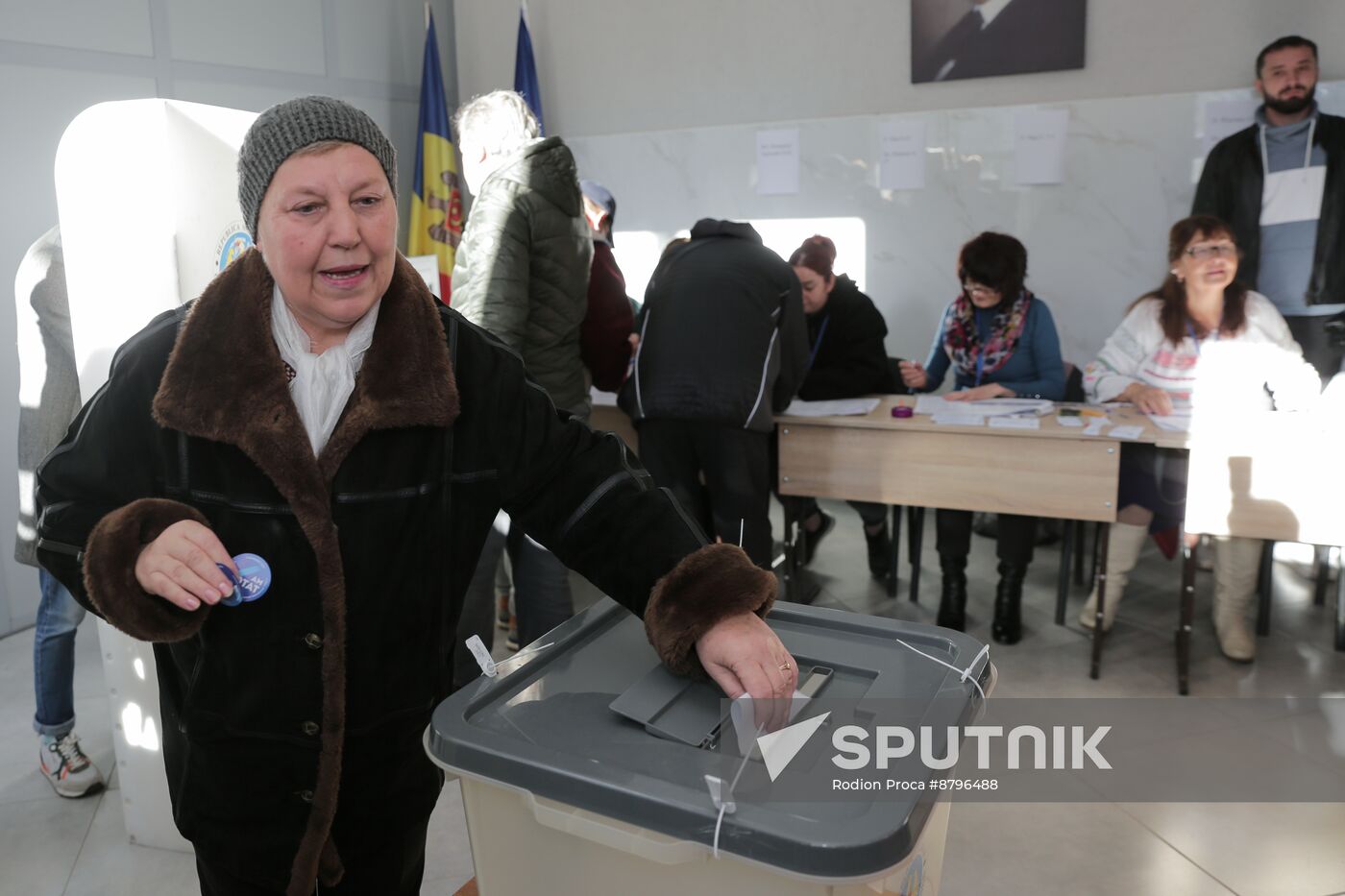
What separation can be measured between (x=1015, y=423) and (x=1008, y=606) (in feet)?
2.04

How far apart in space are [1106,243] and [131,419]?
14.1 feet

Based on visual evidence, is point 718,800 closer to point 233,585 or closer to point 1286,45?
point 233,585

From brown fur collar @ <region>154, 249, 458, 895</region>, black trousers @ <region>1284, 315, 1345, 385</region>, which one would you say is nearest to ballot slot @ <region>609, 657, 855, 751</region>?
brown fur collar @ <region>154, 249, 458, 895</region>

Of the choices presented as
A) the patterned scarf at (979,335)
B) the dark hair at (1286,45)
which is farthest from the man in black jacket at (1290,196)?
the patterned scarf at (979,335)

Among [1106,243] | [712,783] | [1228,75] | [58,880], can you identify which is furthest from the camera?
[1106,243]

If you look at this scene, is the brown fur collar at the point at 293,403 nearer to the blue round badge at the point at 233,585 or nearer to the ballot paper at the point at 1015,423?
the blue round badge at the point at 233,585

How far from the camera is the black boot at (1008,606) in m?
3.18

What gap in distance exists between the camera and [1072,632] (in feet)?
10.7

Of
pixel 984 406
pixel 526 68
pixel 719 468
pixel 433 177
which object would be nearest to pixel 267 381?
pixel 719 468

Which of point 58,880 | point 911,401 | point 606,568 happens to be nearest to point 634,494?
point 606,568

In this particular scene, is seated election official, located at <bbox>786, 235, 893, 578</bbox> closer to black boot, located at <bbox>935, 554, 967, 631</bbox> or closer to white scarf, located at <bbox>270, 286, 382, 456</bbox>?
black boot, located at <bbox>935, 554, 967, 631</bbox>

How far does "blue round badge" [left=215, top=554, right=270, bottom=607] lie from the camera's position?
99 centimetres

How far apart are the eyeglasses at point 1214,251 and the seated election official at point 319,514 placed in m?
2.59

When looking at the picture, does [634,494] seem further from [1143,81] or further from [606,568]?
[1143,81]
